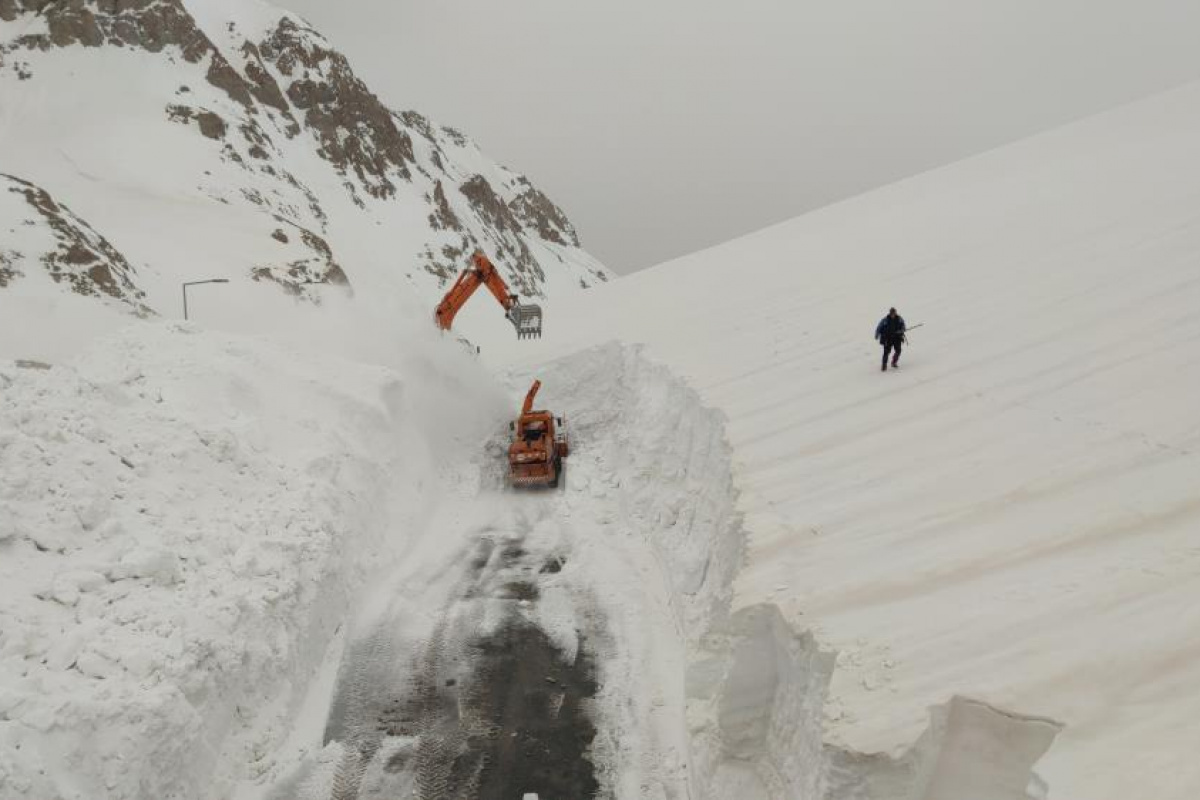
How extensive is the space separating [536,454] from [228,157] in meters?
34.1

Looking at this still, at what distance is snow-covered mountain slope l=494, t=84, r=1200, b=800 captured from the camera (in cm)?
553

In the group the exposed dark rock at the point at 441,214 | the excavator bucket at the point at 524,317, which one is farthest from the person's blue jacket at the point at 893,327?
the exposed dark rock at the point at 441,214

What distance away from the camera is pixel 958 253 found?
781 inches

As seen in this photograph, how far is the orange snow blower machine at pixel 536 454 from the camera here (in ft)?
53.0

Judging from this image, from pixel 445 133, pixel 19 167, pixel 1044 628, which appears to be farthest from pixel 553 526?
pixel 445 133

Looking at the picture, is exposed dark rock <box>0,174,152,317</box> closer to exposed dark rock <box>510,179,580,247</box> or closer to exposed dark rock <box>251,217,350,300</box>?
exposed dark rock <box>251,217,350,300</box>

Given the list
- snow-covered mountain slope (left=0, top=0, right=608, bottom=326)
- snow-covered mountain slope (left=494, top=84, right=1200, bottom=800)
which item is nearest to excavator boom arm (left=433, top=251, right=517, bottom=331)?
snow-covered mountain slope (left=494, top=84, right=1200, bottom=800)

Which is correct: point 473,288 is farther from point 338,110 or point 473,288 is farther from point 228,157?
point 338,110

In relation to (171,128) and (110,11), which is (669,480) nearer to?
(171,128)

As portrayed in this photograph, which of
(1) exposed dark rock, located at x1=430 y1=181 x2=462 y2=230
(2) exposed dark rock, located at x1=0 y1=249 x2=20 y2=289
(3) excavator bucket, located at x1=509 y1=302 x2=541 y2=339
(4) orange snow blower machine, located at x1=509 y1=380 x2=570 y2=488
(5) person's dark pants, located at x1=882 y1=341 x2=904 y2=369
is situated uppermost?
(1) exposed dark rock, located at x1=430 y1=181 x2=462 y2=230

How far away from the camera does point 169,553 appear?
29.0 feet

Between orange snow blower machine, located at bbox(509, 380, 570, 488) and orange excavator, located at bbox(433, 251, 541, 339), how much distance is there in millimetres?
2765

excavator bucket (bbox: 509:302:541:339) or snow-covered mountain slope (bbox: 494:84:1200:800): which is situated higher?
excavator bucket (bbox: 509:302:541:339)

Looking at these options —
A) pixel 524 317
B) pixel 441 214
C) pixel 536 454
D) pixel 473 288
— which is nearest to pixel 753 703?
pixel 536 454
